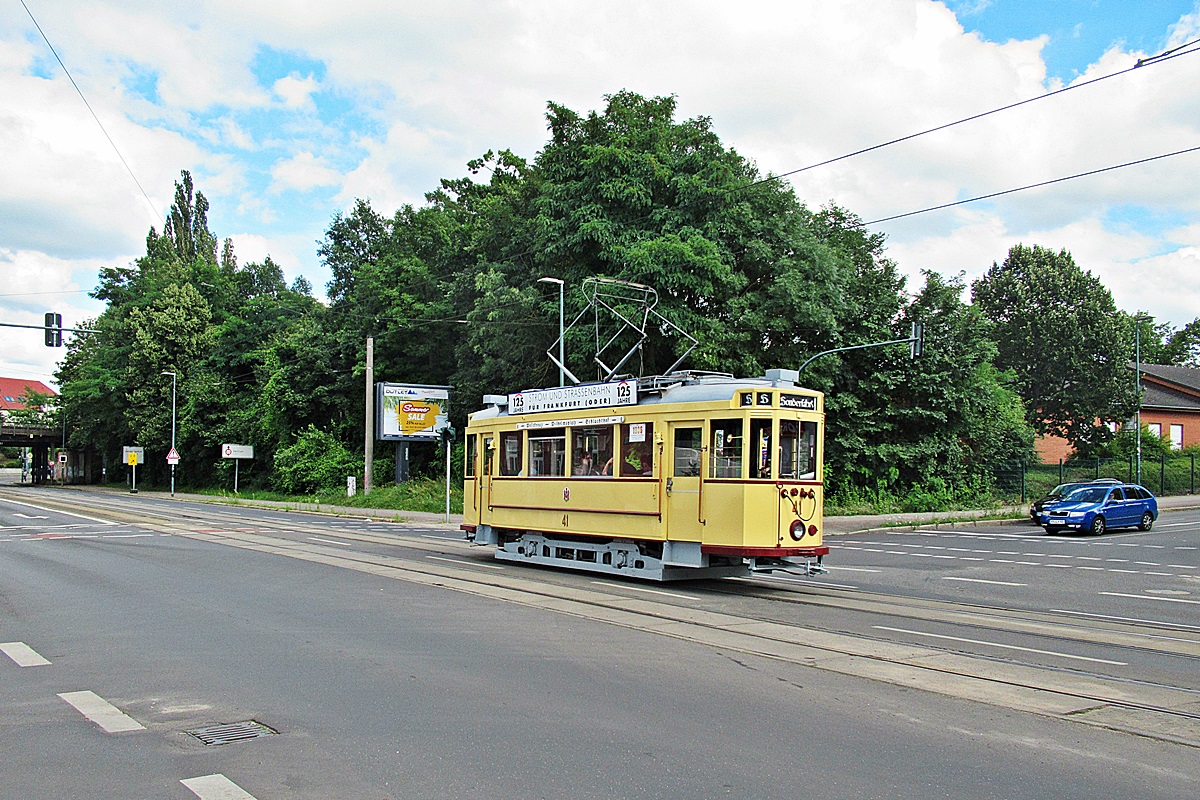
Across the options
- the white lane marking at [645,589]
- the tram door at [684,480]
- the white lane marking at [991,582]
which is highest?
the tram door at [684,480]

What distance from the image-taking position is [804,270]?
33.8 meters

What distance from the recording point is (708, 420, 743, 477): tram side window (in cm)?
1366

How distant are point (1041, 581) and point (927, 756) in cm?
1309

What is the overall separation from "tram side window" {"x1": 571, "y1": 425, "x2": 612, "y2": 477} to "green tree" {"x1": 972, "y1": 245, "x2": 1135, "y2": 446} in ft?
149

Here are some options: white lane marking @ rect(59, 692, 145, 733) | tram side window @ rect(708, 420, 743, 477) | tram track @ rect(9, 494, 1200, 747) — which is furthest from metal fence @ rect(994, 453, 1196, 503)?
white lane marking @ rect(59, 692, 145, 733)

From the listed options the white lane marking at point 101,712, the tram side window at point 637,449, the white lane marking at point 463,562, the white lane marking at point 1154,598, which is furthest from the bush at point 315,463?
the white lane marking at point 101,712

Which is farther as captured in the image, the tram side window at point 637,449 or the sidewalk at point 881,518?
the sidewalk at point 881,518

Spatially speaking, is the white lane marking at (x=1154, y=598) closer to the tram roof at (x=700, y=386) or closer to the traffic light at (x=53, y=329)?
the tram roof at (x=700, y=386)

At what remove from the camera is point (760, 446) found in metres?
13.6

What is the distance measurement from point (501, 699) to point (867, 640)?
4605 millimetres

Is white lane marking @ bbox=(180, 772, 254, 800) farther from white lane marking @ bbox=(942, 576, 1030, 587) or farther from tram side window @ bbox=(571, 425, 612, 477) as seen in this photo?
white lane marking @ bbox=(942, 576, 1030, 587)

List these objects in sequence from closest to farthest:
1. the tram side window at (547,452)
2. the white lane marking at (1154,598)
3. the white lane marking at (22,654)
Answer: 1. the white lane marking at (22,654)
2. the white lane marking at (1154,598)
3. the tram side window at (547,452)

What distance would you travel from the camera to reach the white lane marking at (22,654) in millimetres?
8266

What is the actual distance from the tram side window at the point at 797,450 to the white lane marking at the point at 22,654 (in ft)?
30.1
